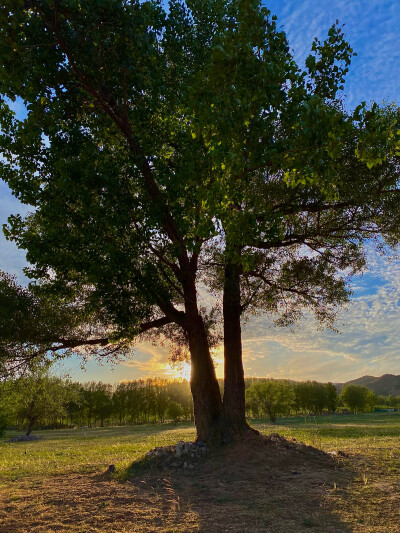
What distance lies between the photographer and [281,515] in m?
8.00

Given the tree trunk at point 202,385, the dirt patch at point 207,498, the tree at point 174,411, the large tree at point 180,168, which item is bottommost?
the tree at point 174,411

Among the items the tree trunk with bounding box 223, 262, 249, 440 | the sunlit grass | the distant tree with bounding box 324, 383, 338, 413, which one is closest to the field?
the sunlit grass

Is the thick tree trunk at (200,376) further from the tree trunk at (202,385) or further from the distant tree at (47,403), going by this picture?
the distant tree at (47,403)

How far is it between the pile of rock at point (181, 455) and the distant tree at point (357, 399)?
114274 millimetres

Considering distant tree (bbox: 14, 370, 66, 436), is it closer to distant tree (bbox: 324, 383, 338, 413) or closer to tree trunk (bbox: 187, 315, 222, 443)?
tree trunk (bbox: 187, 315, 222, 443)

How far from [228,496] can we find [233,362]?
6057 mm

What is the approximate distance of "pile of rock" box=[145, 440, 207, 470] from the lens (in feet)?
43.6

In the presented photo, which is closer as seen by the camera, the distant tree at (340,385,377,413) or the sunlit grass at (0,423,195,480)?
the sunlit grass at (0,423,195,480)

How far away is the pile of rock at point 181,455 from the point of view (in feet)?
43.6

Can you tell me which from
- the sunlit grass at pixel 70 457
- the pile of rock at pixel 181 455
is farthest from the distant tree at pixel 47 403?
the pile of rock at pixel 181 455

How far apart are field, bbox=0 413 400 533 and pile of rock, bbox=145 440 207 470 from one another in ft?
2.19

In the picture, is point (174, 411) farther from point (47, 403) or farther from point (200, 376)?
point (200, 376)

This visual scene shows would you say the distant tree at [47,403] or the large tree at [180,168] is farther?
the distant tree at [47,403]

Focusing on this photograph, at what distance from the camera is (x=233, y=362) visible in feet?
50.8
